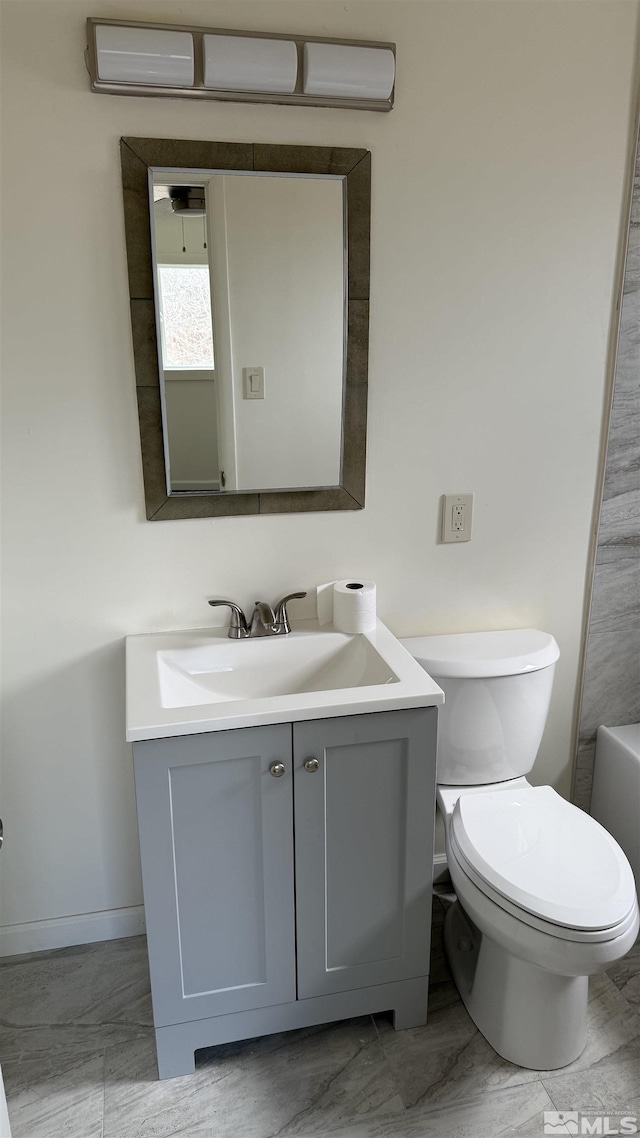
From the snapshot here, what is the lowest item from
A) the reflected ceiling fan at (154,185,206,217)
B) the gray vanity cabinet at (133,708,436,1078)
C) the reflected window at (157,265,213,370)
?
the gray vanity cabinet at (133,708,436,1078)

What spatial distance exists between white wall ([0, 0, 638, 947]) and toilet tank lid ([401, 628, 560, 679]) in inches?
3.2

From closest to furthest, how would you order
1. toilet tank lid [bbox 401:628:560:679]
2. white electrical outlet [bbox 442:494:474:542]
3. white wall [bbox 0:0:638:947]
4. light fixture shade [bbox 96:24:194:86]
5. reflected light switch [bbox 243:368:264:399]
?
1. light fixture shade [bbox 96:24:194:86]
2. white wall [bbox 0:0:638:947]
3. reflected light switch [bbox 243:368:264:399]
4. toilet tank lid [bbox 401:628:560:679]
5. white electrical outlet [bbox 442:494:474:542]

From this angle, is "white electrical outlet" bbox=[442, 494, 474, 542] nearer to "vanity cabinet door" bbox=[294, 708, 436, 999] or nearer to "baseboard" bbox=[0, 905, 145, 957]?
"vanity cabinet door" bbox=[294, 708, 436, 999]

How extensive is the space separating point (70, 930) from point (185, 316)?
1.51 m

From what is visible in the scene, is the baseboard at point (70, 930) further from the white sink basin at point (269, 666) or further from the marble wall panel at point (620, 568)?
the marble wall panel at point (620, 568)

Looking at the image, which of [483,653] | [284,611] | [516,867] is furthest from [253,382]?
[516,867]

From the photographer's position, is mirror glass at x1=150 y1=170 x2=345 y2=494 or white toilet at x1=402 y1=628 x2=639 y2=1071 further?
mirror glass at x1=150 y1=170 x2=345 y2=494

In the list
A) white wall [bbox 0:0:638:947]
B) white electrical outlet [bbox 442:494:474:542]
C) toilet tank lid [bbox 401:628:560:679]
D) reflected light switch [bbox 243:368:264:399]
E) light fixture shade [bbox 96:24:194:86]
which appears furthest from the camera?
white electrical outlet [bbox 442:494:474:542]

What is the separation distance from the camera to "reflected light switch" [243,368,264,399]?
1.72 metres

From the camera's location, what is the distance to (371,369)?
180cm

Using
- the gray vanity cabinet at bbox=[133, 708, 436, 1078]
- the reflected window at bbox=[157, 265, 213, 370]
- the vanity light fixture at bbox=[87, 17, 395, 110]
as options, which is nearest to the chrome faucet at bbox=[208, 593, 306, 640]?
the gray vanity cabinet at bbox=[133, 708, 436, 1078]

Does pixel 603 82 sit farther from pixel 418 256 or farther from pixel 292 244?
pixel 292 244

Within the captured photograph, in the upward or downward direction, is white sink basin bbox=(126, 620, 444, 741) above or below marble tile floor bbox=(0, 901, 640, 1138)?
above

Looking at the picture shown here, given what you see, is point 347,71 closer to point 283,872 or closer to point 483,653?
point 483,653
